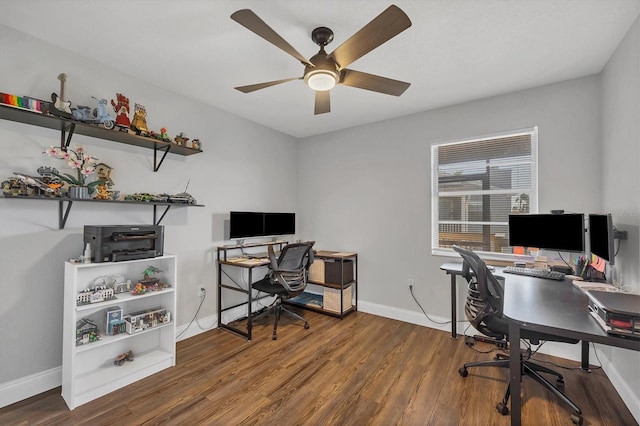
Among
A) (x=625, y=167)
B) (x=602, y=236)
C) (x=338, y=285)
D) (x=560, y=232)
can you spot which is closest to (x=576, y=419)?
(x=602, y=236)

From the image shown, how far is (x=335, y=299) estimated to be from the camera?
356 centimetres

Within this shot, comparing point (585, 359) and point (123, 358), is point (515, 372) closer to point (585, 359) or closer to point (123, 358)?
point (585, 359)

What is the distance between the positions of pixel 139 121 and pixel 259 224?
1.70m

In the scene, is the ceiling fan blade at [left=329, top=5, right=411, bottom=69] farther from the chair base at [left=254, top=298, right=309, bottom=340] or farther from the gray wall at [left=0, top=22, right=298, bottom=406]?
the chair base at [left=254, top=298, right=309, bottom=340]

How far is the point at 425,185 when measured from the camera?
330 cm

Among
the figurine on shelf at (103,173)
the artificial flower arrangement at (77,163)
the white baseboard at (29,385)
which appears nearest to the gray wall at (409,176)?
the figurine on shelf at (103,173)

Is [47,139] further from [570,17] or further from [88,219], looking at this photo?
[570,17]

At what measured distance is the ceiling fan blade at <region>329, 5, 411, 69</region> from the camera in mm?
1322

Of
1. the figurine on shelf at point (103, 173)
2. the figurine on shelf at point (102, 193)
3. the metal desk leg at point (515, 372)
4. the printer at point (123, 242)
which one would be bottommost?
the metal desk leg at point (515, 372)

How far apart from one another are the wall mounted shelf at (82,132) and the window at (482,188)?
2.79 m

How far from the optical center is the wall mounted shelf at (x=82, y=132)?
1843mm

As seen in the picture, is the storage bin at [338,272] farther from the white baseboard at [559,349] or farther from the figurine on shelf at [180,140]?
the figurine on shelf at [180,140]

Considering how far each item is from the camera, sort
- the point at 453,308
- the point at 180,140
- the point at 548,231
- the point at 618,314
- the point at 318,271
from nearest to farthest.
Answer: the point at 618,314
the point at 548,231
the point at 180,140
the point at 453,308
the point at 318,271

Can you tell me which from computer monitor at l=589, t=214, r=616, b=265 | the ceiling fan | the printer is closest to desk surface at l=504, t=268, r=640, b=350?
computer monitor at l=589, t=214, r=616, b=265
